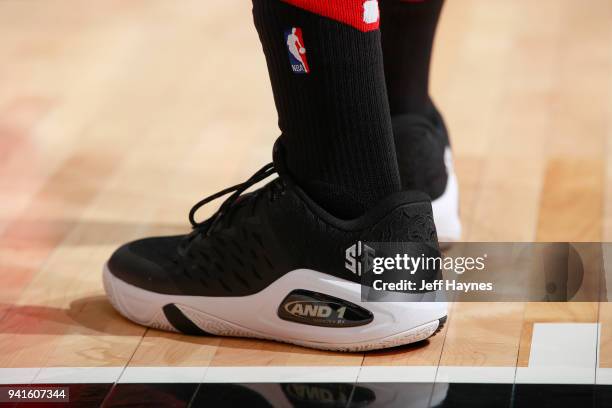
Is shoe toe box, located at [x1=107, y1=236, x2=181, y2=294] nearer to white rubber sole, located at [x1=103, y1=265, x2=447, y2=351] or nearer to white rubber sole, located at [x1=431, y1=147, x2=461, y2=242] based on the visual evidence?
white rubber sole, located at [x1=103, y1=265, x2=447, y2=351]

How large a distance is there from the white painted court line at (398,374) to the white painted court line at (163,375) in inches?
7.3

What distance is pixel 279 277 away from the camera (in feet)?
4.04

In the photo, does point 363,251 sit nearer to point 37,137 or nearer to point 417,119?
point 417,119

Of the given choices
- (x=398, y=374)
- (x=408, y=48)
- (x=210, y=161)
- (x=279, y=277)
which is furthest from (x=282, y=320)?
(x=210, y=161)

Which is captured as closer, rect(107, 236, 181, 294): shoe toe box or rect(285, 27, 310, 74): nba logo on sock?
rect(285, 27, 310, 74): nba logo on sock

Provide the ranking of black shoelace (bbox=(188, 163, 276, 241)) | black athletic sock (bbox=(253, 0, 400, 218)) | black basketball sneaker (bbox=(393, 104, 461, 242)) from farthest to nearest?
black basketball sneaker (bbox=(393, 104, 461, 242)) < black shoelace (bbox=(188, 163, 276, 241)) < black athletic sock (bbox=(253, 0, 400, 218))

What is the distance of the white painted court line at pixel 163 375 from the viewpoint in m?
1.19

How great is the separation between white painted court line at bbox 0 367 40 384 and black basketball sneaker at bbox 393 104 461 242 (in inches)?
21.2

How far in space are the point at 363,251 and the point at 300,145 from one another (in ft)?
0.46

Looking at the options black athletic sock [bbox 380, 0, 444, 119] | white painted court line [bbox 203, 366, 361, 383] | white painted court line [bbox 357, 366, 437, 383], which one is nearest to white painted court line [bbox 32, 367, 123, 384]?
white painted court line [bbox 203, 366, 361, 383]

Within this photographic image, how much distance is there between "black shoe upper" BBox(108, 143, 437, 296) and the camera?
1.19 m

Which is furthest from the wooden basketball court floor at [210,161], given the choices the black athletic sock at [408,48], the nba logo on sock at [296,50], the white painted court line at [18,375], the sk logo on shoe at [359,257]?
the nba logo on sock at [296,50]

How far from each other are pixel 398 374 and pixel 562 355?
19 centimetres

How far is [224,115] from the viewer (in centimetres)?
203
